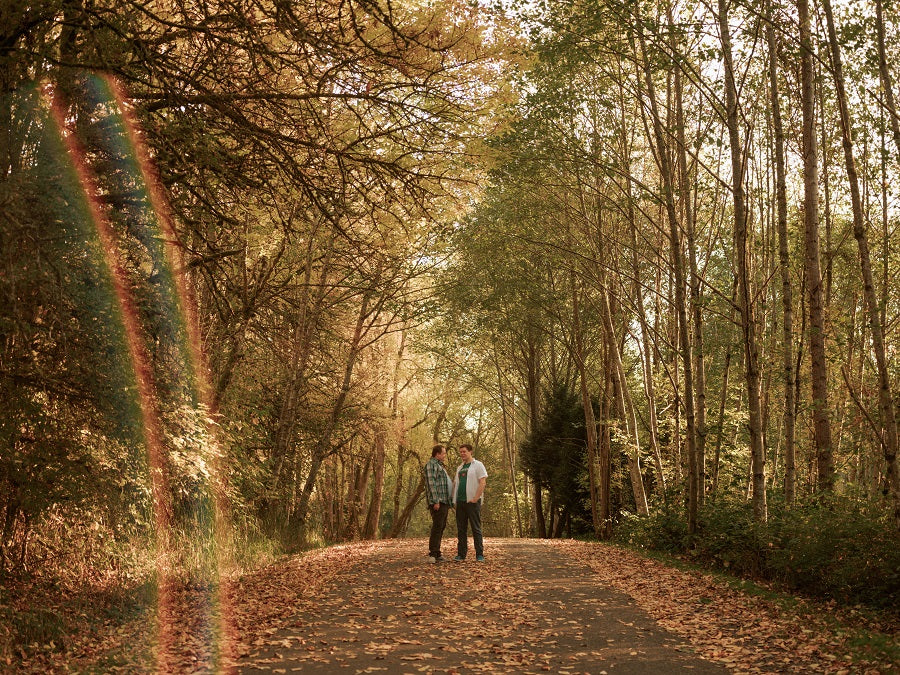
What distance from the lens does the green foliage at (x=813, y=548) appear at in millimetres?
8352

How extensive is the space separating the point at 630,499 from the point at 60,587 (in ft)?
62.6

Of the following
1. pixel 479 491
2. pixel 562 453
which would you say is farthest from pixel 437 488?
pixel 562 453

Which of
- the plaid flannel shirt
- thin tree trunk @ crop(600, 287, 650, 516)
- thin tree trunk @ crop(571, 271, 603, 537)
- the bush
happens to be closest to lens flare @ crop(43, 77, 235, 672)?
the plaid flannel shirt

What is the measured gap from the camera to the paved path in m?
Result: 5.65

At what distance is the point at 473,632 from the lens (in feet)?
22.6

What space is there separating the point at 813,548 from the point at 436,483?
568 centimetres

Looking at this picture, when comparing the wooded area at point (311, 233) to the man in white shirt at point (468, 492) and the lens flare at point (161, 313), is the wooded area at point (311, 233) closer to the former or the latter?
the lens flare at point (161, 313)

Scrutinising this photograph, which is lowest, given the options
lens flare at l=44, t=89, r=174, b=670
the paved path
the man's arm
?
the paved path

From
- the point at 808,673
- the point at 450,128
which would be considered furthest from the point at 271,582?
the point at 808,673

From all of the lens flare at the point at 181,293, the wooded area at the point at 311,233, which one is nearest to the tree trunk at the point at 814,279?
the wooded area at the point at 311,233

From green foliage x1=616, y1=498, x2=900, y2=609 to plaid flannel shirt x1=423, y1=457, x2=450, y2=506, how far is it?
443 centimetres

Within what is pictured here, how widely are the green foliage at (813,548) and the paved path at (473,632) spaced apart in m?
2.31

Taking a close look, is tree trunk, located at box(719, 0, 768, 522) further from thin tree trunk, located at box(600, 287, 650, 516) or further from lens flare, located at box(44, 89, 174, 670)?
lens flare, located at box(44, 89, 174, 670)

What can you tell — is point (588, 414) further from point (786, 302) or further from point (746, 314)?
point (746, 314)
